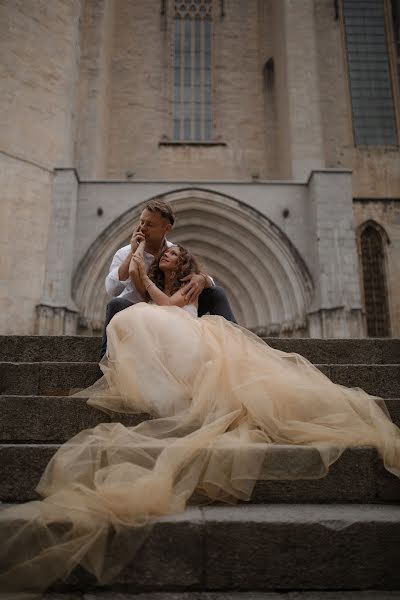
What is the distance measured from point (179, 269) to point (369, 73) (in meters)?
12.6

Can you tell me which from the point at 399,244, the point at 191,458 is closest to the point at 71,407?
the point at 191,458

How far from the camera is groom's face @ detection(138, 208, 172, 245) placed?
10.7 ft

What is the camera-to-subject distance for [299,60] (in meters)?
11.2

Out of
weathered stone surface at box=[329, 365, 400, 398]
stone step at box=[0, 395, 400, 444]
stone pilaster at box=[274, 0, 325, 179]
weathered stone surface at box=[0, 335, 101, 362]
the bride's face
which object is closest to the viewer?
stone step at box=[0, 395, 400, 444]

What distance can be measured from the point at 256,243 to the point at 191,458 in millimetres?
7939

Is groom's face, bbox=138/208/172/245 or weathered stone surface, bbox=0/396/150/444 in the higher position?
groom's face, bbox=138/208/172/245

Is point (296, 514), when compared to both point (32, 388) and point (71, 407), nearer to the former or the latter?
point (71, 407)

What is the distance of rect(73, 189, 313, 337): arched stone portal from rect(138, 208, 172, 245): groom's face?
5676 millimetres

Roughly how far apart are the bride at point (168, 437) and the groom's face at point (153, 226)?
61 centimetres

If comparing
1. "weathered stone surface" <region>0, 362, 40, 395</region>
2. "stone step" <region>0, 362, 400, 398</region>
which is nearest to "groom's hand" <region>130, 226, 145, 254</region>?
"stone step" <region>0, 362, 400, 398</region>

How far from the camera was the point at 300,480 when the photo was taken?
1887 mm

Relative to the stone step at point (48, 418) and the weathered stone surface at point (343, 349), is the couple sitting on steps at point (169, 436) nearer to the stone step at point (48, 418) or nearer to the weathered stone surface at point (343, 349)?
the stone step at point (48, 418)

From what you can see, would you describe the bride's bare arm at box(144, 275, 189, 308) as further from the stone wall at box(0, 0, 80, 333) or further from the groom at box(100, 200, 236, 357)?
the stone wall at box(0, 0, 80, 333)

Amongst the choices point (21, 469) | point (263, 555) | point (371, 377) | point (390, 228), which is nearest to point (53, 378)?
point (21, 469)
